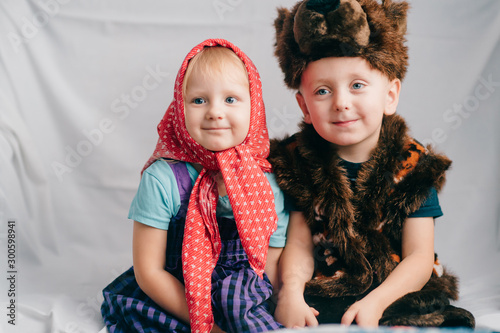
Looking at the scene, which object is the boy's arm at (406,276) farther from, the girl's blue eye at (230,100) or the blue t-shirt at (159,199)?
the girl's blue eye at (230,100)

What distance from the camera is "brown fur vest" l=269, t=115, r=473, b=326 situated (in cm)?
148

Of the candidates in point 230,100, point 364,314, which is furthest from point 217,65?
point 364,314

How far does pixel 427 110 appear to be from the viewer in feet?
6.97

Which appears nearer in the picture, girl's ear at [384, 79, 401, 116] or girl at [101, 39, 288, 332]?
girl at [101, 39, 288, 332]

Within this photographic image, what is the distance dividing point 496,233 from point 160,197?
1358 millimetres

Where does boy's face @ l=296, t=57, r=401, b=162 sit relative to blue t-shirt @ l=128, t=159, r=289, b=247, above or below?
above

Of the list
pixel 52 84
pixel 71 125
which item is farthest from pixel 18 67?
pixel 71 125

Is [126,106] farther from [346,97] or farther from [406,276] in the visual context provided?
[406,276]

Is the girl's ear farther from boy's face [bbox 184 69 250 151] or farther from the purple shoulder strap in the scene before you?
the purple shoulder strap

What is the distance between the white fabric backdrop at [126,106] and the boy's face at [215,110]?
1.98 feet

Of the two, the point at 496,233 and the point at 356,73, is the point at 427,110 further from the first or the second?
the point at 356,73

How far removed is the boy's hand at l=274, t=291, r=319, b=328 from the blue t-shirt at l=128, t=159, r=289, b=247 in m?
0.27

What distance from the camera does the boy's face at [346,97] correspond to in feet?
4.69

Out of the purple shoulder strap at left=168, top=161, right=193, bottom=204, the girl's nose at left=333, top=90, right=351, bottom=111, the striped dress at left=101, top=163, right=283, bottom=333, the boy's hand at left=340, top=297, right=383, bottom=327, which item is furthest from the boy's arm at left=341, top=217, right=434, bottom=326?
the purple shoulder strap at left=168, top=161, right=193, bottom=204
